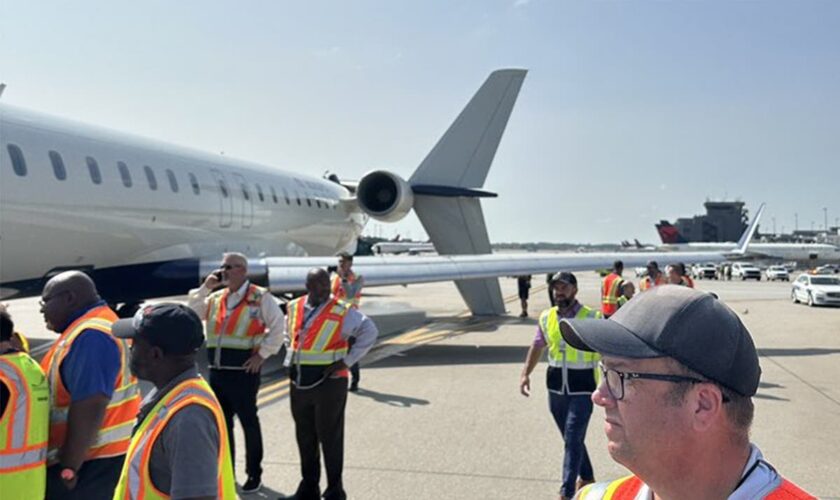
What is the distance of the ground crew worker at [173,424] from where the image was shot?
2582 millimetres

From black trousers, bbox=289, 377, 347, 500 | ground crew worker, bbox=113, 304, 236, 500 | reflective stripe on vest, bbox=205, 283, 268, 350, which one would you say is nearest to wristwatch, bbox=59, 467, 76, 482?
ground crew worker, bbox=113, 304, 236, 500

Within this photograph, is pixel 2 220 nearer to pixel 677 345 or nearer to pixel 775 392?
pixel 677 345

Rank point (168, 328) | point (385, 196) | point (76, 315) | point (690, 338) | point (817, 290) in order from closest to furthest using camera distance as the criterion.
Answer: point (690, 338) → point (168, 328) → point (76, 315) → point (385, 196) → point (817, 290)

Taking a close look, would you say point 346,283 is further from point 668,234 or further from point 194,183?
point 668,234

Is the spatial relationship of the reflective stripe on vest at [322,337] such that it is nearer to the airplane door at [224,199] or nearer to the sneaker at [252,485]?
the sneaker at [252,485]

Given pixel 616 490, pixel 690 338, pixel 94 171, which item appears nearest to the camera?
pixel 690 338

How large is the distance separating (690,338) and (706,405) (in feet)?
0.49

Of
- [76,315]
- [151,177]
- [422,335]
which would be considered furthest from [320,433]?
[422,335]

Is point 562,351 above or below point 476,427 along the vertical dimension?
above

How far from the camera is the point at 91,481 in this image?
351 centimetres

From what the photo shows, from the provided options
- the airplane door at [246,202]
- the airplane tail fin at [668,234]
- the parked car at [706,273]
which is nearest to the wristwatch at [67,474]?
the airplane door at [246,202]

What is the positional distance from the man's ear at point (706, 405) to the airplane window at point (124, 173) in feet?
35.8

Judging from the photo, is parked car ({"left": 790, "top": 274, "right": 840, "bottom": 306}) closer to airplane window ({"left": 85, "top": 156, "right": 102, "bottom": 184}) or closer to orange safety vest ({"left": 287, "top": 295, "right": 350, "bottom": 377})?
airplane window ({"left": 85, "top": 156, "right": 102, "bottom": 184})

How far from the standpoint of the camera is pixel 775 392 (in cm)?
930
